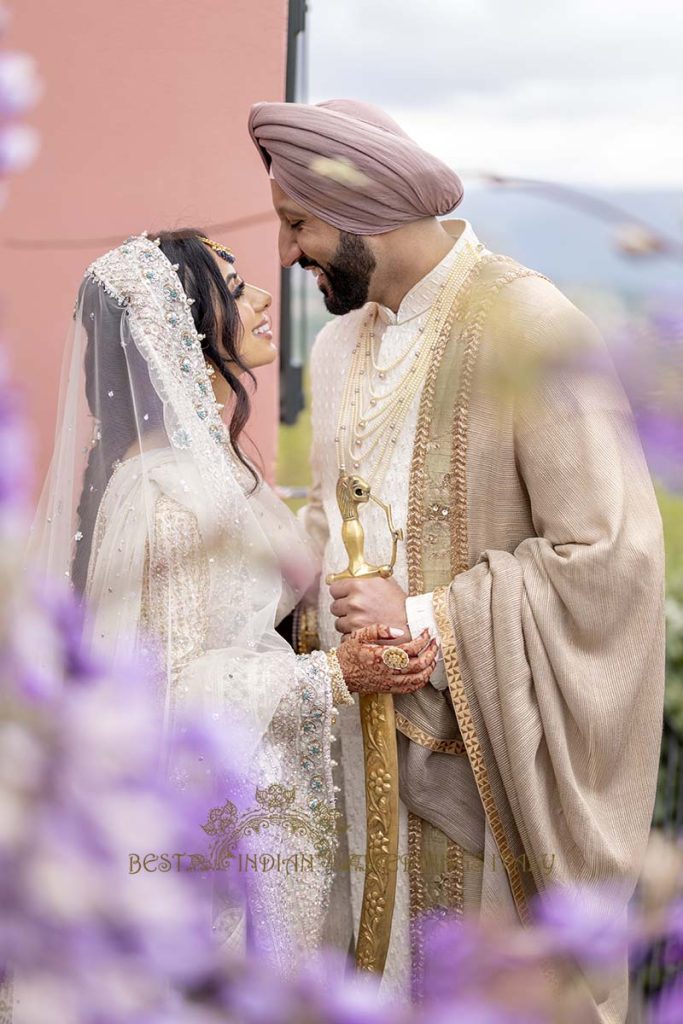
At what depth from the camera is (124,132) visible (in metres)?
2.21

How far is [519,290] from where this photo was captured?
1800mm

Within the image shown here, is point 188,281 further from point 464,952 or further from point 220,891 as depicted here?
point 464,952

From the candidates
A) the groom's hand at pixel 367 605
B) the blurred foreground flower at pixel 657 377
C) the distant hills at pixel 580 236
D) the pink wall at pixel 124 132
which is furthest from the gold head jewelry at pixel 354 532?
the blurred foreground flower at pixel 657 377

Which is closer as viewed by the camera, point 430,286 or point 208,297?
point 208,297

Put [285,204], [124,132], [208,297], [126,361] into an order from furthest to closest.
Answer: [124,132] < [285,204] < [208,297] < [126,361]

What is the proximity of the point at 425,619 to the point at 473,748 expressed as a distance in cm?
24

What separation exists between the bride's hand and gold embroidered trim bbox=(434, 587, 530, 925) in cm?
4

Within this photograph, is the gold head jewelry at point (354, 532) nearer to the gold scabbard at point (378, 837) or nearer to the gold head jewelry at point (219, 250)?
the gold scabbard at point (378, 837)

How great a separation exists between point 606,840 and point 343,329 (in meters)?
1.17

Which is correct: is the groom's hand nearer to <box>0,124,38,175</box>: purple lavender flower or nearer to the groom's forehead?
the groom's forehead

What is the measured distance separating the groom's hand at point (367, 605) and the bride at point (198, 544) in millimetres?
52

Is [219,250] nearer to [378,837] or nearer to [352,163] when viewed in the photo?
[352,163]

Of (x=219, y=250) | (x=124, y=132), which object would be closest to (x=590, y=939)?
(x=219, y=250)

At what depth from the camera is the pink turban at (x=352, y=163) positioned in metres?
1.92
